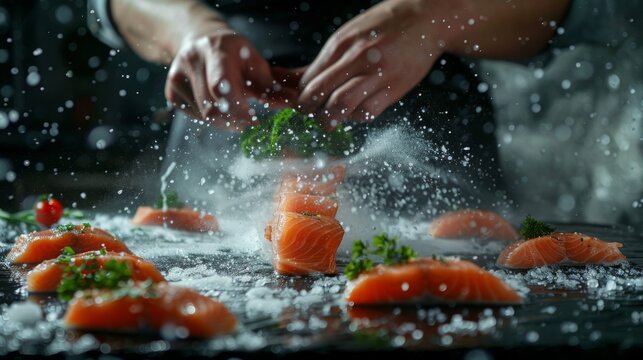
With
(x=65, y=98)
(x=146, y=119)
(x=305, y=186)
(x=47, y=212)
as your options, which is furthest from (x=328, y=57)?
(x=65, y=98)

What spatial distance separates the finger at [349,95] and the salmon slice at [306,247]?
2.14ft

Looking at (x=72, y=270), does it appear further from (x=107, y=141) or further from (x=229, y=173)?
(x=107, y=141)

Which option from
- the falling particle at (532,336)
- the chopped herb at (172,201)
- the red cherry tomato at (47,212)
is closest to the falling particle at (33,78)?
the red cherry tomato at (47,212)

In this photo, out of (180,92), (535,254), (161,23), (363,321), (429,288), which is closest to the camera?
(363,321)

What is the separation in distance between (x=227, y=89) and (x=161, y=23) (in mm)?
1194

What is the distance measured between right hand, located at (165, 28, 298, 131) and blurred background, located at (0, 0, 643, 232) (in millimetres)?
1780

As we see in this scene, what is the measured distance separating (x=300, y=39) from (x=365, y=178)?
114 centimetres

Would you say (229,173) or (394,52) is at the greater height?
(394,52)

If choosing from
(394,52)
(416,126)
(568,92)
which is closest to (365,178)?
(416,126)

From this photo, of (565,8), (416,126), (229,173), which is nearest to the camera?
(416,126)

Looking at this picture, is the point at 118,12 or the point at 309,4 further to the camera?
the point at 118,12

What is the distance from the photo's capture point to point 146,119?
21.9 ft

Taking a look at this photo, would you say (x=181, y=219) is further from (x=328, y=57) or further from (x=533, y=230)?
(x=533, y=230)

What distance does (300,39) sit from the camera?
3.88m
